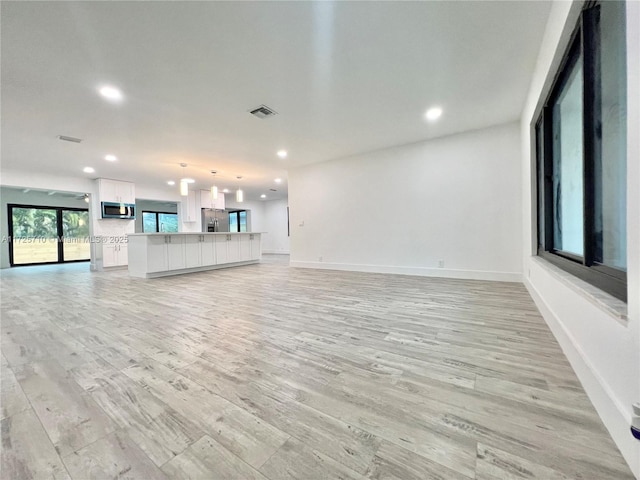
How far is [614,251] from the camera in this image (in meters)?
1.35

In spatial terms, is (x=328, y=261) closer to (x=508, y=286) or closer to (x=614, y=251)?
(x=508, y=286)

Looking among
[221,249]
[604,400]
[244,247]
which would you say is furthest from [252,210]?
[604,400]

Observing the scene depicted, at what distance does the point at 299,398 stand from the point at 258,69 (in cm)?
290

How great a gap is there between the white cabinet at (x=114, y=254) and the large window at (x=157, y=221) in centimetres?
364

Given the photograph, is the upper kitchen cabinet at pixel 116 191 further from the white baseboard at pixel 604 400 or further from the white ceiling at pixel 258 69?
the white baseboard at pixel 604 400

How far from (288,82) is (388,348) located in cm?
286

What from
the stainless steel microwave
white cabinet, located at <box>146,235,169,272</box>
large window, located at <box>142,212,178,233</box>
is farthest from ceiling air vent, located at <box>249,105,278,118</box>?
large window, located at <box>142,212,178,233</box>

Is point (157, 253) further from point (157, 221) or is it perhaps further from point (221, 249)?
point (157, 221)

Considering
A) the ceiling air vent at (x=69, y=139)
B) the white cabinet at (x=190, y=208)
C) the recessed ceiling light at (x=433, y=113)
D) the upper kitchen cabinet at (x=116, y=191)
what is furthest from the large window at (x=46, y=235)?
the recessed ceiling light at (x=433, y=113)

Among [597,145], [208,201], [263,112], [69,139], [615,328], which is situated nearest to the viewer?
[615,328]

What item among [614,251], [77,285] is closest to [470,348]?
[614,251]

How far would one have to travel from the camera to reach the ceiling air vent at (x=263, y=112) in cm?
344

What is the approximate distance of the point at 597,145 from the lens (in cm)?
153

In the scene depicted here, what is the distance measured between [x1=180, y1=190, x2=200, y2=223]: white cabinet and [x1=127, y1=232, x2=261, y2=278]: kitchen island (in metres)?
2.57
